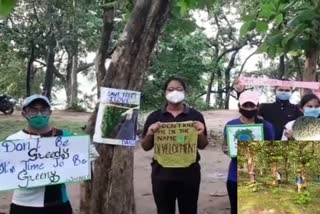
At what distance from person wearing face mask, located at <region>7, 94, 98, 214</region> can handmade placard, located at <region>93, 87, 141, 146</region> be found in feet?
1.89

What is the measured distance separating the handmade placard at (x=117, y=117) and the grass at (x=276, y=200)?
6.16 ft


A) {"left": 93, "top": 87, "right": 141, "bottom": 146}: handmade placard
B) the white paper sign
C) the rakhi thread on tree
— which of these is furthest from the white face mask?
the rakhi thread on tree

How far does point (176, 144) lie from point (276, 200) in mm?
1698

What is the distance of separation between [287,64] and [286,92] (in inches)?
973

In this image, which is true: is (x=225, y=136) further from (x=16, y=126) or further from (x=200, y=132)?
(x=16, y=126)

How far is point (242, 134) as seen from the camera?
3730 millimetres

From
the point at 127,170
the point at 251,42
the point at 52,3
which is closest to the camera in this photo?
the point at 127,170

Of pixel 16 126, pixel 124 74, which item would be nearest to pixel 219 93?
pixel 16 126

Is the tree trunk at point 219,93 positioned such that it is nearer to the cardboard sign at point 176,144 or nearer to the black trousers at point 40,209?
the cardboard sign at point 176,144

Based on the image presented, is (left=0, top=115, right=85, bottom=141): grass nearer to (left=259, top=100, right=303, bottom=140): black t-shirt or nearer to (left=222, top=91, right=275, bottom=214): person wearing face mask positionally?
(left=259, top=100, right=303, bottom=140): black t-shirt

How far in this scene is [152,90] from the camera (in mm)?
20391

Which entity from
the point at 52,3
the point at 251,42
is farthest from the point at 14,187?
the point at 251,42

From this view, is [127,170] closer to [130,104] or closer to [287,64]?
[130,104]

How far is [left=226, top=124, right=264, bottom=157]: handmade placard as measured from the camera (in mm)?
3709
